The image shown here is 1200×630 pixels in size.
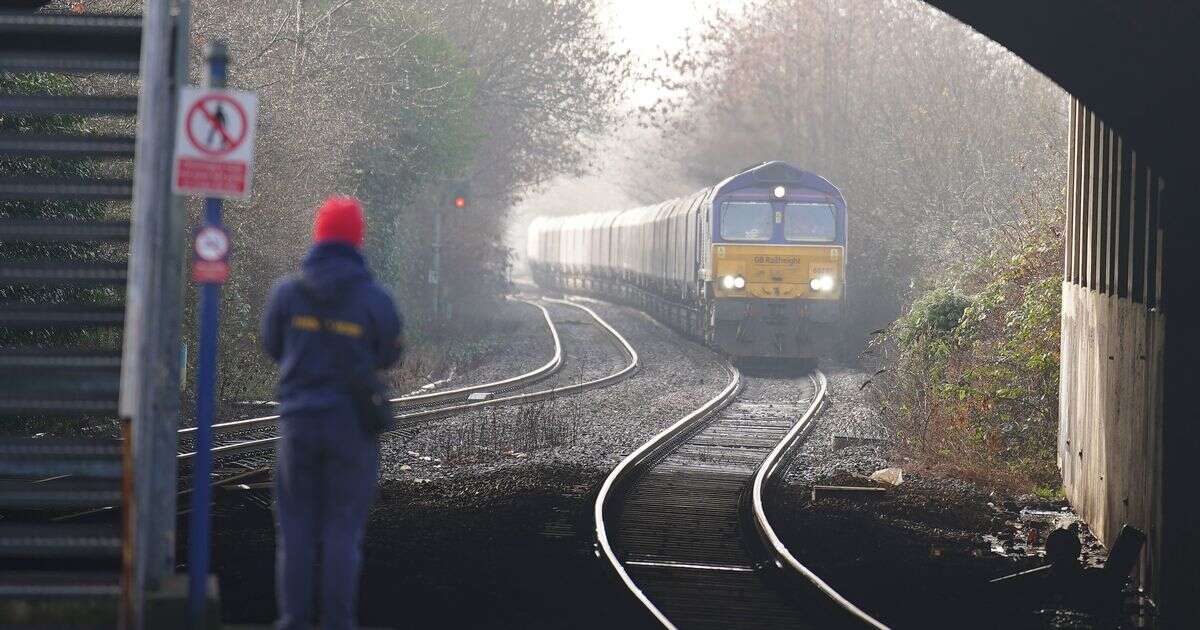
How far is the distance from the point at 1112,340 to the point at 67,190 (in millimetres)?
7033

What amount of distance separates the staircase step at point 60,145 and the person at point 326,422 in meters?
1.38

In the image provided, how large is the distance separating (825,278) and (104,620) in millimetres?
20663

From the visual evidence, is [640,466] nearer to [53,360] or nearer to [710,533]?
[710,533]

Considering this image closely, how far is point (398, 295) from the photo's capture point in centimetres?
3116

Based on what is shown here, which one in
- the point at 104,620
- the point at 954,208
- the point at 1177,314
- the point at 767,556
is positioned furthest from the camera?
the point at 954,208

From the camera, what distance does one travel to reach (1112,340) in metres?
9.95

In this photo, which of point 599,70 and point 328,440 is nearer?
point 328,440

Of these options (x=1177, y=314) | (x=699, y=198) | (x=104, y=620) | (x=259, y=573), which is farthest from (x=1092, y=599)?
(x=699, y=198)

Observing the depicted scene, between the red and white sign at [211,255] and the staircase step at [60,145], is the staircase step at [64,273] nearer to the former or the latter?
the staircase step at [60,145]

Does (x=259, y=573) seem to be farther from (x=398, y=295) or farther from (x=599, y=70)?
(x=599, y=70)

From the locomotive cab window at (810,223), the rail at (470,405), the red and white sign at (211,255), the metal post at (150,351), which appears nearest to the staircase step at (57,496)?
the metal post at (150,351)

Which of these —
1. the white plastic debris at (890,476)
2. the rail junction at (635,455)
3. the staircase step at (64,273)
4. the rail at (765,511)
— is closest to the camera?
the rail junction at (635,455)

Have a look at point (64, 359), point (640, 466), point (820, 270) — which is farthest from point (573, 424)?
point (64, 359)

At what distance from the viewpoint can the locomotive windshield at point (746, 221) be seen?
25391 millimetres
